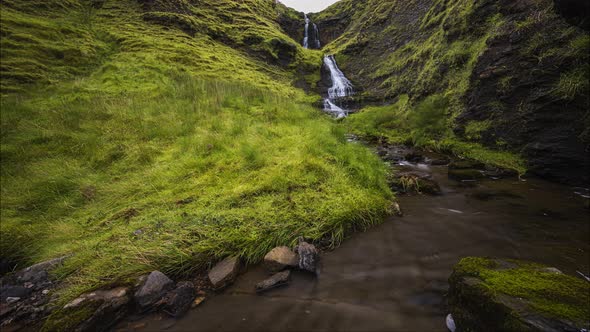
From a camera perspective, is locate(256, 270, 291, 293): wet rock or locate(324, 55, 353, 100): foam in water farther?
A: locate(324, 55, 353, 100): foam in water

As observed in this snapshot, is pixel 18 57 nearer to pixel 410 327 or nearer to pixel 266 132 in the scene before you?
pixel 266 132

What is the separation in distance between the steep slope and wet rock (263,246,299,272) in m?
7.06

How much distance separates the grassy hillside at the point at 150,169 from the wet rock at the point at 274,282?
0.46m

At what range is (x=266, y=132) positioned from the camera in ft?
22.5

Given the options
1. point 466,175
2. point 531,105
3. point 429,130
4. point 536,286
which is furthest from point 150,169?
point 429,130

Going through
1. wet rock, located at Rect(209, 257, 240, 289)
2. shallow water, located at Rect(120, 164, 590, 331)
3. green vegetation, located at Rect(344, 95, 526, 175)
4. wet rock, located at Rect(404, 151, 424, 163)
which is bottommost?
shallow water, located at Rect(120, 164, 590, 331)

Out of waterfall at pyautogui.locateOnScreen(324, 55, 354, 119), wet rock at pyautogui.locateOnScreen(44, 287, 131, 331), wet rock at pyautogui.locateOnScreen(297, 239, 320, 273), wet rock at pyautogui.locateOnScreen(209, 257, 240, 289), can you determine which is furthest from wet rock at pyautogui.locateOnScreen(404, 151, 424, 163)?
waterfall at pyautogui.locateOnScreen(324, 55, 354, 119)

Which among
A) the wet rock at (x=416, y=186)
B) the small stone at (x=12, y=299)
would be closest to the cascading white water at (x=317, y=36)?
the wet rock at (x=416, y=186)

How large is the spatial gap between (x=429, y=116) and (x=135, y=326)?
40.9 feet

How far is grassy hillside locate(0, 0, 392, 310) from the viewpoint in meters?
3.34

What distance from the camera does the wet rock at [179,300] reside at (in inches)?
97.1

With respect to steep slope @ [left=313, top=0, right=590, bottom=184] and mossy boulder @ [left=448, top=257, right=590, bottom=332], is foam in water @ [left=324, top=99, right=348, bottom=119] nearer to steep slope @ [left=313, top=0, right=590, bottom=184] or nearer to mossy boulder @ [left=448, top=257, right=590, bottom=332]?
steep slope @ [left=313, top=0, right=590, bottom=184]

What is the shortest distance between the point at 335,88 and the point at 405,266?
26691 millimetres

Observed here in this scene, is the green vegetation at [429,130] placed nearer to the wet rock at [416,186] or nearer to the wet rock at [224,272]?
the wet rock at [416,186]
